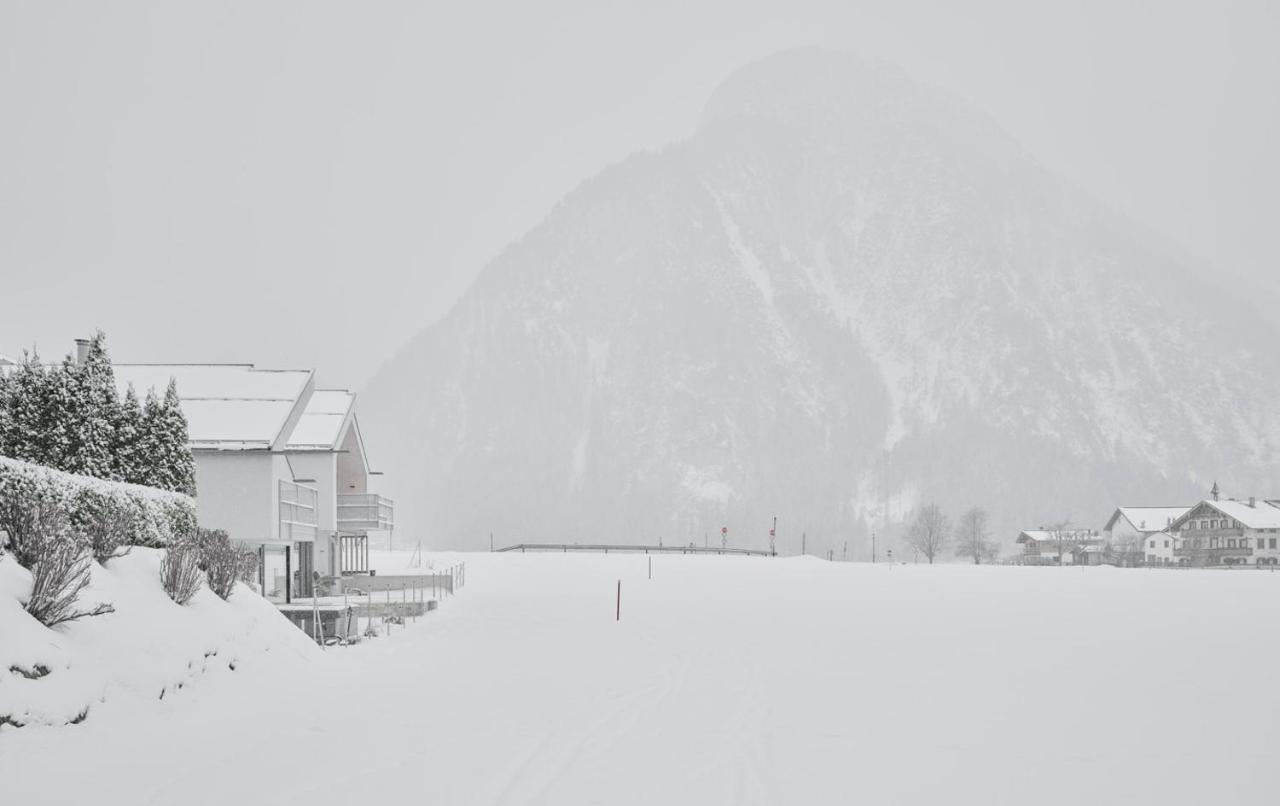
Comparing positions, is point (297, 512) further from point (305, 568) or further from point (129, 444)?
point (129, 444)

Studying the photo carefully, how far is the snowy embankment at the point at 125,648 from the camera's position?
11.2 metres

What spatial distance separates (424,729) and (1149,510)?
162118mm

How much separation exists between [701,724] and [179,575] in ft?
25.2

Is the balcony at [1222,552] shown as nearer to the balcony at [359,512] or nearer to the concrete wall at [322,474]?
the balcony at [359,512]

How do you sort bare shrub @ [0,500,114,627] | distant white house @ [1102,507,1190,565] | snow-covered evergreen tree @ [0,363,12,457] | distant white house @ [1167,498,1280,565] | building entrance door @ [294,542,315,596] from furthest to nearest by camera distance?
distant white house @ [1102,507,1190,565], distant white house @ [1167,498,1280,565], building entrance door @ [294,542,315,596], snow-covered evergreen tree @ [0,363,12,457], bare shrub @ [0,500,114,627]

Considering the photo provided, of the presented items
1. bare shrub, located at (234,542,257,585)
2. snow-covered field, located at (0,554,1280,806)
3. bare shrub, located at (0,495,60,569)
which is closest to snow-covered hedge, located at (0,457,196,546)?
bare shrub, located at (0,495,60,569)

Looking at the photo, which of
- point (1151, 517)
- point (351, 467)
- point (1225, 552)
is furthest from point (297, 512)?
point (1151, 517)

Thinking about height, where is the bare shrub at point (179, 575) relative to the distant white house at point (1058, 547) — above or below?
above

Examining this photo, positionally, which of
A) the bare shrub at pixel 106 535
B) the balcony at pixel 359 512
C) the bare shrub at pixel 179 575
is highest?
the bare shrub at pixel 106 535

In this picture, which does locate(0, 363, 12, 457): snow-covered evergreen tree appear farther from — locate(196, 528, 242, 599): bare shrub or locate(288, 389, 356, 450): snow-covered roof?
locate(288, 389, 356, 450): snow-covered roof

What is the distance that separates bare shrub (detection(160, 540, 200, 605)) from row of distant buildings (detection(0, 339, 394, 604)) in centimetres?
1303

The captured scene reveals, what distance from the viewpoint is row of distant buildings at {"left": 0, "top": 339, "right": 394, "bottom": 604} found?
35188 millimetres

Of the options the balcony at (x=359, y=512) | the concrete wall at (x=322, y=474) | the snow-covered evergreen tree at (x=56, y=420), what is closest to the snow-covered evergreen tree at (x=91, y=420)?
the snow-covered evergreen tree at (x=56, y=420)

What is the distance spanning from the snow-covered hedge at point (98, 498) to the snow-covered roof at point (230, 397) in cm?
1306
